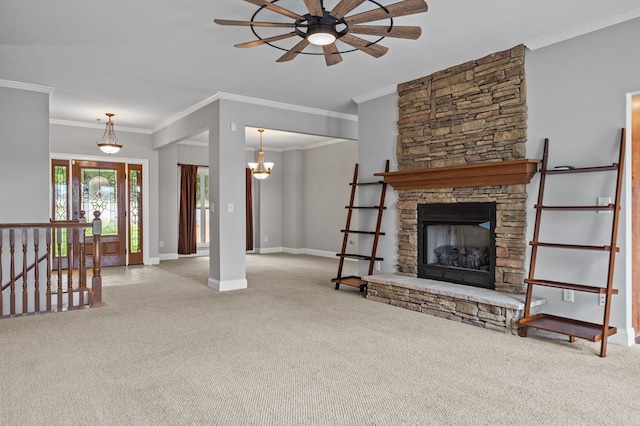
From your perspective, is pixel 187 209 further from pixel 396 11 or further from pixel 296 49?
pixel 396 11

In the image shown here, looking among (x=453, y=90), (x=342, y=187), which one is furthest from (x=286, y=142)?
(x=453, y=90)

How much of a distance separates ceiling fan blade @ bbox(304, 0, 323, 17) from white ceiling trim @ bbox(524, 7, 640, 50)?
246cm

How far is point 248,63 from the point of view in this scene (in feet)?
15.9

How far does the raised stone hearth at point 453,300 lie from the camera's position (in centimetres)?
396

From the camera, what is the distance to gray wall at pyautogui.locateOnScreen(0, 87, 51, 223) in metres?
5.43

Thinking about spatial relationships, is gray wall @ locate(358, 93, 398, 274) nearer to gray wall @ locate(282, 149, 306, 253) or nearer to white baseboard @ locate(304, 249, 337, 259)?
white baseboard @ locate(304, 249, 337, 259)

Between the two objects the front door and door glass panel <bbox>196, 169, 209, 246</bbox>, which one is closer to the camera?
the front door

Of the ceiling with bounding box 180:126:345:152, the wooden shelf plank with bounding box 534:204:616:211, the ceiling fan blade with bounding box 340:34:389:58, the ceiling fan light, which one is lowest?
the wooden shelf plank with bounding box 534:204:616:211

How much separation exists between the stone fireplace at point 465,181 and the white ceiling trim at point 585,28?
0.66 ft

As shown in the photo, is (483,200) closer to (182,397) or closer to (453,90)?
(453,90)

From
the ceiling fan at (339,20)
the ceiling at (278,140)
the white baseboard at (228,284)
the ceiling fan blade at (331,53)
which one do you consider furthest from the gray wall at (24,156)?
the ceiling fan blade at (331,53)

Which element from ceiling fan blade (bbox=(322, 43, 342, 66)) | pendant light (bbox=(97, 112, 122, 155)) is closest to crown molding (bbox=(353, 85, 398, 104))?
ceiling fan blade (bbox=(322, 43, 342, 66))

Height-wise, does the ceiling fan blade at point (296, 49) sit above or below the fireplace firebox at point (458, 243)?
above

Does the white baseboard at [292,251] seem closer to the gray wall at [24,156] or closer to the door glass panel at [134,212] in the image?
the door glass panel at [134,212]
